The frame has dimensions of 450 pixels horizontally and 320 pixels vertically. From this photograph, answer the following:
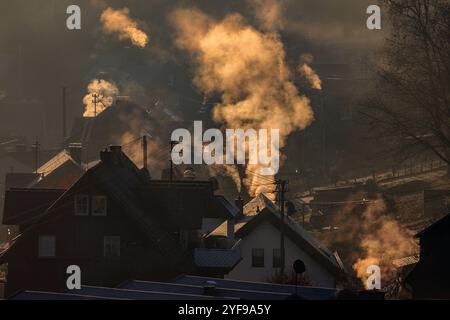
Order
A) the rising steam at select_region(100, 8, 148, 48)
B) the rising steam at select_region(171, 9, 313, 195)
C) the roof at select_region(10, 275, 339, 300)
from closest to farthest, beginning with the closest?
the roof at select_region(10, 275, 339, 300), the rising steam at select_region(171, 9, 313, 195), the rising steam at select_region(100, 8, 148, 48)

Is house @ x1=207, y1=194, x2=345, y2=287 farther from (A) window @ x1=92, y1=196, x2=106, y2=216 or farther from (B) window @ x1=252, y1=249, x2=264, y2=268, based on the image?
(A) window @ x1=92, y1=196, x2=106, y2=216

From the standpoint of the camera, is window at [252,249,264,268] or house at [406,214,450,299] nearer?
house at [406,214,450,299]

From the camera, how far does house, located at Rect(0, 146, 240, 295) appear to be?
46750mm

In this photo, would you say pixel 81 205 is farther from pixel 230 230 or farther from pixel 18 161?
pixel 18 161

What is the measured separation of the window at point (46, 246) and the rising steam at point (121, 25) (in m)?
120

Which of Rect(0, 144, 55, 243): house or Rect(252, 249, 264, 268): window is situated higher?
Rect(0, 144, 55, 243): house

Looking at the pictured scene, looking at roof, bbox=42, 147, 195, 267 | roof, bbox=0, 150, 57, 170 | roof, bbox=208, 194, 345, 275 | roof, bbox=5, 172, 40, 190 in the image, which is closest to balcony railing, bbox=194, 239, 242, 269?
roof, bbox=42, 147, 195, 267

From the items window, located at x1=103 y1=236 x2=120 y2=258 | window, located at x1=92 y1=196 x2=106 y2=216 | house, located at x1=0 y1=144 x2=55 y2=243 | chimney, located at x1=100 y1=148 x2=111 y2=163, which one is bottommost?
window, located at x1=103 y1=236 x2=120 y2=258

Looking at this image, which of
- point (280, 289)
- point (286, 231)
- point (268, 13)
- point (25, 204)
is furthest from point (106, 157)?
point (268, 13)

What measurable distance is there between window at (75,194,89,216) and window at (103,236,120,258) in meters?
1.34

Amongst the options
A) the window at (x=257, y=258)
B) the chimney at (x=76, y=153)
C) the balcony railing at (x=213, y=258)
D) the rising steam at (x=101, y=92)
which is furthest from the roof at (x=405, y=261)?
the rising steam at (x=101, y=92)

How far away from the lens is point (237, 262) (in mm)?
53719

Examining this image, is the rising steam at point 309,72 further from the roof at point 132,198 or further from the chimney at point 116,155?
the roof at point 132,198

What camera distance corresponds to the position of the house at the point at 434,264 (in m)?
44.3
